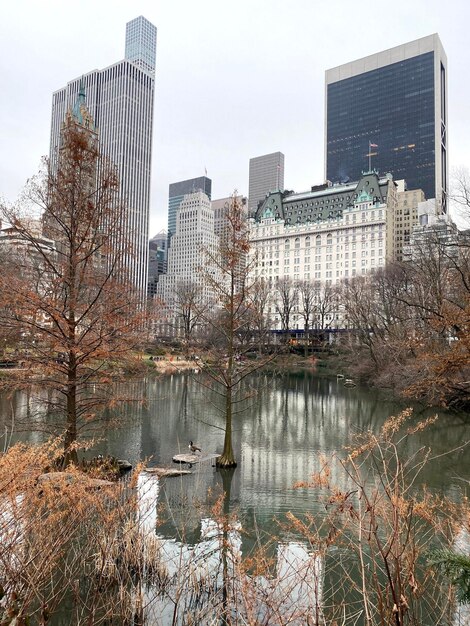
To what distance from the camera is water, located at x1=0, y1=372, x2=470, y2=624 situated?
31.0 feet

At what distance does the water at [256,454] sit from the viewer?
9438 millimetres

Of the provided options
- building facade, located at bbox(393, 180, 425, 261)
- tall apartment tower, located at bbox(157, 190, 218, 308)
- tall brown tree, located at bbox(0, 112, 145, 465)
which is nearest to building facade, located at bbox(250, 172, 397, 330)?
building facade, located at bbox(393, 180, 425, 261)

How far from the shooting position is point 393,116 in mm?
174000

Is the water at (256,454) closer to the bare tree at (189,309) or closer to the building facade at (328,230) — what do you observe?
the bare tree at (189,309)

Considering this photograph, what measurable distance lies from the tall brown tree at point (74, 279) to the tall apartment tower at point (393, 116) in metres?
157

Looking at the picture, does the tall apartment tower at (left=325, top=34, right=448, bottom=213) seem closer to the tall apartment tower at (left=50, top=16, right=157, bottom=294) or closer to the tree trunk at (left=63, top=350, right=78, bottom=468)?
the tall apartment tower at (left=50, top=16, right=157, bottom=294)

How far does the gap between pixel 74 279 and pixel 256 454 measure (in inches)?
388

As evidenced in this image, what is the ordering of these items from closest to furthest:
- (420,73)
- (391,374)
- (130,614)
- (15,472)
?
(15,472), (130,614), (391,374), (420,73)

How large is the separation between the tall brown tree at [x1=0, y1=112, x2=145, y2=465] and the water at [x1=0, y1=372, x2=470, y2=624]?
1.48 meters

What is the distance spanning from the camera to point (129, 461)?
16.4 metres

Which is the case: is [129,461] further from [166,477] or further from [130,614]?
[130,614]

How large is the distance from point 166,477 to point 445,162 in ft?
624

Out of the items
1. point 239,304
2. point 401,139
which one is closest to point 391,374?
point 239,304

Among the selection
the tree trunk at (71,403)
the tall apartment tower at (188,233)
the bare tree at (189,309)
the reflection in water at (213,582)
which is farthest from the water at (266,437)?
the tall apartment tower at (188,233)
